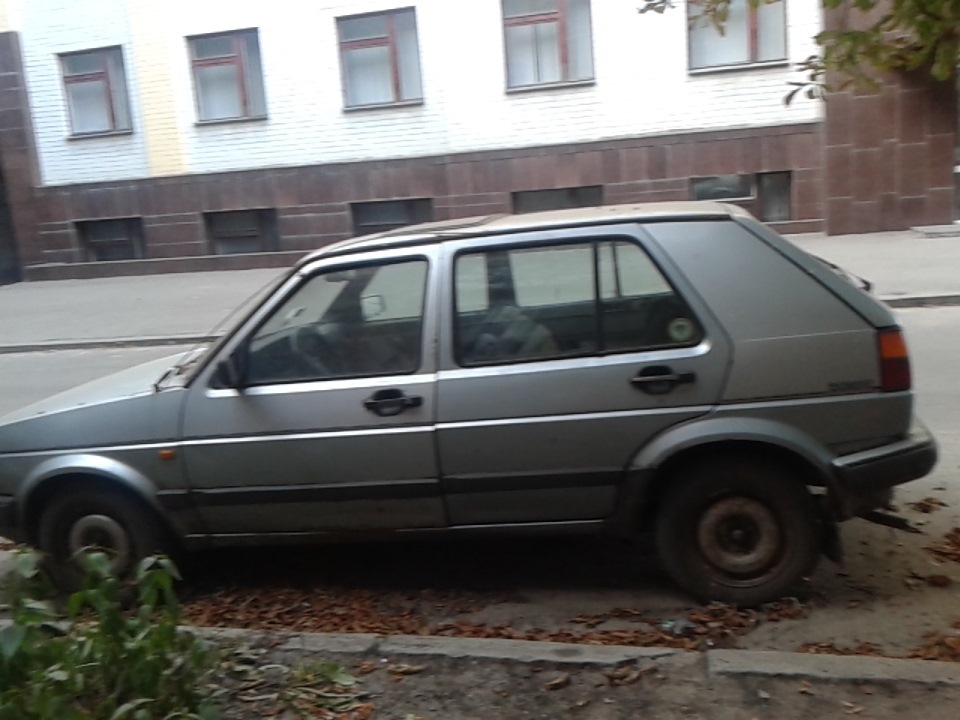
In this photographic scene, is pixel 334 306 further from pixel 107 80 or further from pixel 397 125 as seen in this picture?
pixel 107 80

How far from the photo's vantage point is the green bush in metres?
2.88

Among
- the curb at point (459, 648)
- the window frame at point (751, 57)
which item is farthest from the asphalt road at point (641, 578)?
the window frame at point (751, 57)

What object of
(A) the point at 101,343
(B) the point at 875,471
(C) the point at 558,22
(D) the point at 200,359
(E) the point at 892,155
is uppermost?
(C) the point at 558,22

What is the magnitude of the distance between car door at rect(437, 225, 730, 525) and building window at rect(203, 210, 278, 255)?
55.3 ft

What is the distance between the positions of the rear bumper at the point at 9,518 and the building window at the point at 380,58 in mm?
15697

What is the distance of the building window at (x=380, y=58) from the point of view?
19000 millimetres

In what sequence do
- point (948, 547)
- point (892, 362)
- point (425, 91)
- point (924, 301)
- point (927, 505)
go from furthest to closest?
point (425, 91)
point (924, 301)
point (927, 505)
point (948, 547)
point (892, 362)

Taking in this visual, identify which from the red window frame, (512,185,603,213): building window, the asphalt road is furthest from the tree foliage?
the red window frame

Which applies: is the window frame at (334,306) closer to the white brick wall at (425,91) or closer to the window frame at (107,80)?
the white brick wall at (425,91)

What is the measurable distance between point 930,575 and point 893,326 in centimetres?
120

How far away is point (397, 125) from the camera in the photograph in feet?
63.2

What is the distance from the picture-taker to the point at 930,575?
14.1 ft

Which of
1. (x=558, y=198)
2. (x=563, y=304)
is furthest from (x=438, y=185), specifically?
(x=563, y=304)

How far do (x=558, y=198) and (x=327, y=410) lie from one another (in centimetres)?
1513
